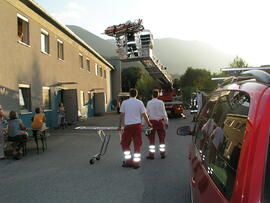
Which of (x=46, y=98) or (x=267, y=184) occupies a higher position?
(x=46, y=98)

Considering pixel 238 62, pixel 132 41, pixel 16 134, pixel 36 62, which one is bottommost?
pixel 16 134

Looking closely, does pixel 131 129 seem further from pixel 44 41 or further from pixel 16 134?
pixel 44 41

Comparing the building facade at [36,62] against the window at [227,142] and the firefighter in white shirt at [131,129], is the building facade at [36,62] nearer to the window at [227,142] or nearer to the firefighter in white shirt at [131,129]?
the firefighter in white shirt at [131,129]

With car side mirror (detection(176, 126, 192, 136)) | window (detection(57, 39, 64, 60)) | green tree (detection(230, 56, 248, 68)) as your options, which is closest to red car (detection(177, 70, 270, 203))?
car side mirror (detection(176, 126, 192, 136))

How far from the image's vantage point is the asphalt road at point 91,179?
521 centimetres

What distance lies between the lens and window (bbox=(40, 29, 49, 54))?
1680 cm

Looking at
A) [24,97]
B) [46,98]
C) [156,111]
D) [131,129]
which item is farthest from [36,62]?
[131,129]

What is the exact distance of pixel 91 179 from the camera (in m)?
6.37

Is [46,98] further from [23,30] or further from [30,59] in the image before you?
[23,30]

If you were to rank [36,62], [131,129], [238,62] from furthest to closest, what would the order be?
[238,62]
[36,62]
[131,129]

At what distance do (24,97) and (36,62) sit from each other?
200 cm

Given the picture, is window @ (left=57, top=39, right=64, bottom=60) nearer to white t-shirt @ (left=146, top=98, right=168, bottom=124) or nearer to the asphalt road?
the asphalt road

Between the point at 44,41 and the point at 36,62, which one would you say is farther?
the point at 44,41

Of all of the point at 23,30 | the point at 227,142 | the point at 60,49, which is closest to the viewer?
the point at 227,142
